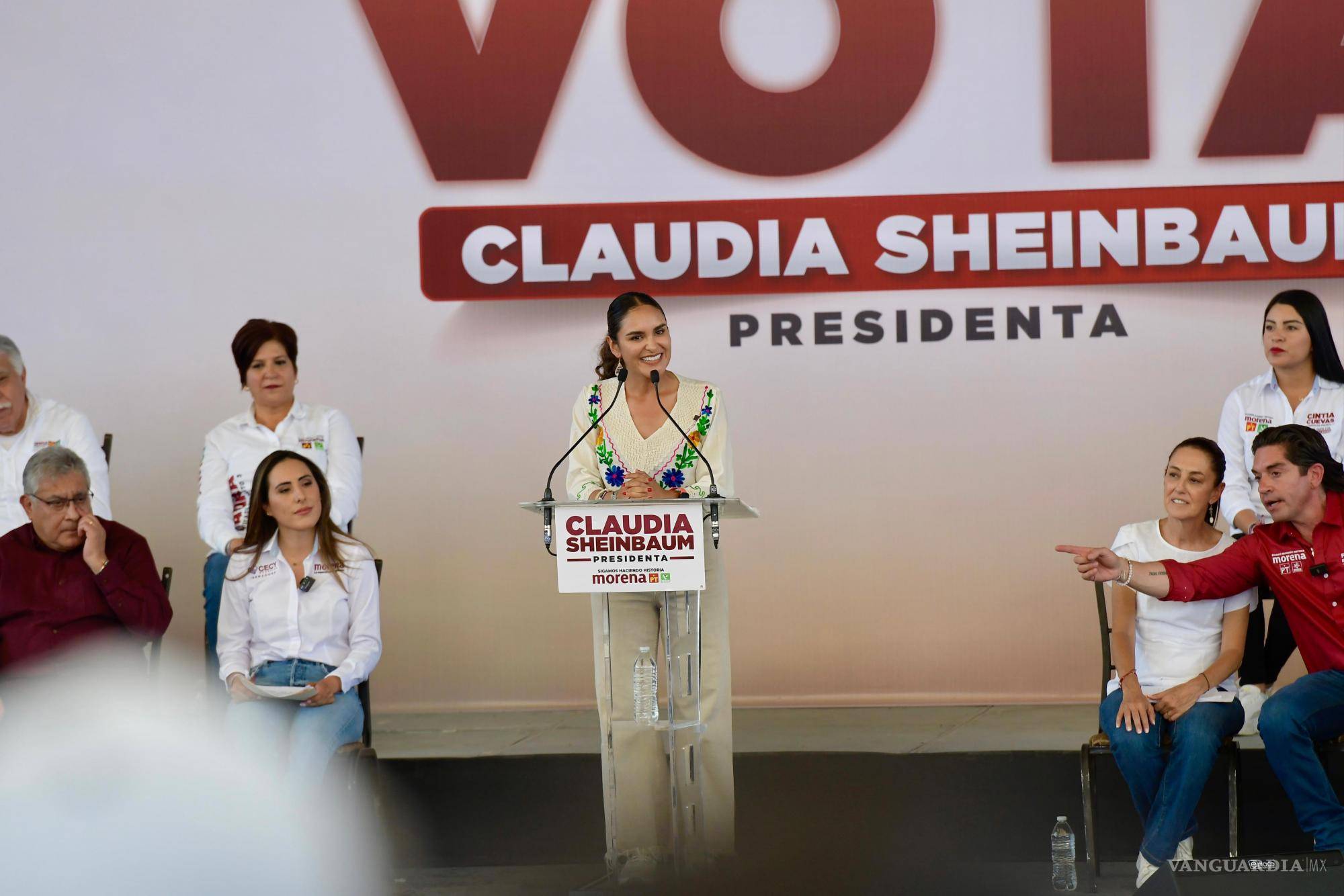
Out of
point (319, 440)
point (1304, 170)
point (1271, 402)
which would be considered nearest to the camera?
point (1271, 402)

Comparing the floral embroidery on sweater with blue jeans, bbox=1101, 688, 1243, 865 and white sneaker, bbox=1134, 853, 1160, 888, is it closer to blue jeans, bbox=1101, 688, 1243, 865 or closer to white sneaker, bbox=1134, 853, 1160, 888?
blue jeans, bbox=1101, 688, 1243, 865

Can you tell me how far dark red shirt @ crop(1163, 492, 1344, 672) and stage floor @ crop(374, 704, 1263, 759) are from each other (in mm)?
594

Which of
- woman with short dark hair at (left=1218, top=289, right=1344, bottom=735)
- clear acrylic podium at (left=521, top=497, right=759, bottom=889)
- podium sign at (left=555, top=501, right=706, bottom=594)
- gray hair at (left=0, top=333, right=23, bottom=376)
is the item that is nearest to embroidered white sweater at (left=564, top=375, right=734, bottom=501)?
clear acrylic podium at (left=521, top=497, right=759, bottom=889)

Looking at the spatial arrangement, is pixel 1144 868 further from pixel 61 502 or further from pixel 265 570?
pixel 61 502

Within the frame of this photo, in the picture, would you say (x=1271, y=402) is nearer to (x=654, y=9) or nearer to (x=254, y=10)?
(x=654, y=9)

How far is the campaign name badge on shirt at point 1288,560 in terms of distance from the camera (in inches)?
141

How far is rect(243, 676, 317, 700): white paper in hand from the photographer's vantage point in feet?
12.2

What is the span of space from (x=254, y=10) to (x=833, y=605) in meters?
2.93

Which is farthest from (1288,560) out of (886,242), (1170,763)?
(886,242)

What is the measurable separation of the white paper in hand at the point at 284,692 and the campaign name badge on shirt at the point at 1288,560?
92.7 inches

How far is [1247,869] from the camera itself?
285cm

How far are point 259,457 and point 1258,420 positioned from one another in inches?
114

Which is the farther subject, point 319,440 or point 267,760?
point 319,440

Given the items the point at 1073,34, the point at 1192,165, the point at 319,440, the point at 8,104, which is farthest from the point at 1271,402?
the point at 8,104
